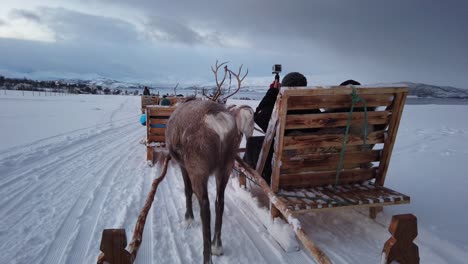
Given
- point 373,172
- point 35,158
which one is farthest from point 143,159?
point 373,172

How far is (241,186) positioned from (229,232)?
1.24m

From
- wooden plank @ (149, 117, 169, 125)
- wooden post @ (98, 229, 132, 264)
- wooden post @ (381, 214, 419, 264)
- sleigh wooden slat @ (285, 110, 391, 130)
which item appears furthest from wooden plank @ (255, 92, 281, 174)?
wooden plank @ (149, 117, 169, 125)

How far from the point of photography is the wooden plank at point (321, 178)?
340 cm

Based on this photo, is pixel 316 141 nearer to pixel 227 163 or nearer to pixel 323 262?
pixel 227 163

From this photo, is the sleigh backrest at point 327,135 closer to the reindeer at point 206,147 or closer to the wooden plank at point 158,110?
the reindeer at point 206,147

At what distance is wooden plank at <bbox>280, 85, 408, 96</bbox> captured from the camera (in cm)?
282

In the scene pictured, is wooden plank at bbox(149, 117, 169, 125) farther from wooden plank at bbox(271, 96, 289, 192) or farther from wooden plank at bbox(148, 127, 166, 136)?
wooden plank at bbox(271, 96, 289, 192)

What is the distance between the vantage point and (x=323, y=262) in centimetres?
159

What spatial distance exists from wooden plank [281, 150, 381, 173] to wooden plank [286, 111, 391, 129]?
0.41 metres

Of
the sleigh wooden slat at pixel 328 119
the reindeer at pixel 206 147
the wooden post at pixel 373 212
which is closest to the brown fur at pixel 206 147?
the reindeer at pixel 206 147

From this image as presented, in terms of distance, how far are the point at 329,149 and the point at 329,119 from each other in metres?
0.56

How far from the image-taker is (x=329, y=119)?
10.2ft

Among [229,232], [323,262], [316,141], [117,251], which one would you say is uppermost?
[316,141]

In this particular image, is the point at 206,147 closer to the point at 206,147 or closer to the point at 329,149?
the point at 206,147
